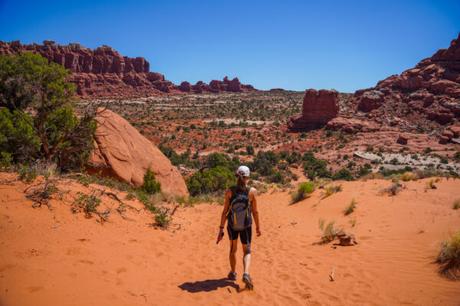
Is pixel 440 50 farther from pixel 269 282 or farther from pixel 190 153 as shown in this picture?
pixel 269 282

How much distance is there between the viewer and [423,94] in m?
46.7

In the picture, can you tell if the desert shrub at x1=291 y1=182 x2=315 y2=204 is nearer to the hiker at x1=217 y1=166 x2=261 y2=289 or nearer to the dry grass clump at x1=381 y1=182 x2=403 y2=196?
the dry grass clump at x1=381 y1=182 x2=403 y2=196

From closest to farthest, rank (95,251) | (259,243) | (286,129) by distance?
1. (95,251)
2. (259,243)
3. (286,129)

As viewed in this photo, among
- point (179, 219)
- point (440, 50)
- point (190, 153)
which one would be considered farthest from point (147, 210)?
point (440, 50)

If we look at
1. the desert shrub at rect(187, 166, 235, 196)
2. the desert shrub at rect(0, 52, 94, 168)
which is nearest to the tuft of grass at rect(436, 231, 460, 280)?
Answer: the desert shrub at rect(0, 52, 94, 168)

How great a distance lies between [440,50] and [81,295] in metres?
64.5

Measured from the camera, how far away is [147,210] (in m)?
8.29

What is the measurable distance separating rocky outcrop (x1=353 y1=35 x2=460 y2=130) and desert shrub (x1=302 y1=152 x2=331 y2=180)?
20.1 meters

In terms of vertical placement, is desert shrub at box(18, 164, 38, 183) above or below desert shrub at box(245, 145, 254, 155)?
above

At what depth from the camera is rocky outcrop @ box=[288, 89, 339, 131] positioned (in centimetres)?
4488

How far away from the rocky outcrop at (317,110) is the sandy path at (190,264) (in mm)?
37633

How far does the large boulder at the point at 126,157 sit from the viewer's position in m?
11.0

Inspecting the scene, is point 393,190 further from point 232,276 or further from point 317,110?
point 317,110

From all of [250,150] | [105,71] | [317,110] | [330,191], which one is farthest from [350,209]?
[105,71]
